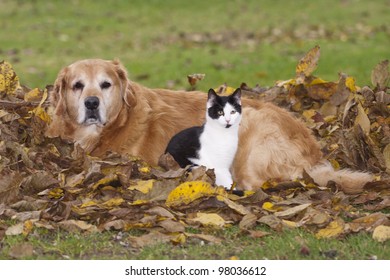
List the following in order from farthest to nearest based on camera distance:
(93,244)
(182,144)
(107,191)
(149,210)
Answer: (182,144) < (107,191) < (149,210) < (93,244)

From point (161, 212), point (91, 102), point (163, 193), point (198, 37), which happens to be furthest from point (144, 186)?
point (198, 37)

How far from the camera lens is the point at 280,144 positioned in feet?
21.9

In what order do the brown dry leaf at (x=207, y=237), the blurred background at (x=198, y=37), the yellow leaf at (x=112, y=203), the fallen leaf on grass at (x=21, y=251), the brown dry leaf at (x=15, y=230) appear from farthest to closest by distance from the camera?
the blurred background at (x=198, y=37)
the yellow leaf at (x=112, y=203)
the brown dry leaf at (x=15, y=230)
the brown dry leaf at (x=207, y=237)
the fallen leaf on grass at (x=21, y=251)

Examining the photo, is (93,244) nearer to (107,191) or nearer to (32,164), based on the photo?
(107,191)

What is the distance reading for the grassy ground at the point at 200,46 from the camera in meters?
5.01

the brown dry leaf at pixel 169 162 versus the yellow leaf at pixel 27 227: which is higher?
the brown dry leaf at pixel 169 162

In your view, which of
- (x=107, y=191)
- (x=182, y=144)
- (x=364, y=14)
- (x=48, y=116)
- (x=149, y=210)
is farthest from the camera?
(x=364, y=14)

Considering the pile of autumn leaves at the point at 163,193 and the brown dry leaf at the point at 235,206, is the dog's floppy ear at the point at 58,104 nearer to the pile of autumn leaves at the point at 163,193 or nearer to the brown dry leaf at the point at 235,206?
the pile of autumn leaves at the point at 163,193

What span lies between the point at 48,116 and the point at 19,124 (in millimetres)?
298

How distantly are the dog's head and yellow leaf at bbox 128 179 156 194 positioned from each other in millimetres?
899

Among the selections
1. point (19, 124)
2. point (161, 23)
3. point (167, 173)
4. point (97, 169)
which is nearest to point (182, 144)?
point (167, 173)

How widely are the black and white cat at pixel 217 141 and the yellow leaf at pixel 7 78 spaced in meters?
2.12

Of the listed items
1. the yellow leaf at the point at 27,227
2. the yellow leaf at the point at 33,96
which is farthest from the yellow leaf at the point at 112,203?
the yellow leaf at the point at 33,96

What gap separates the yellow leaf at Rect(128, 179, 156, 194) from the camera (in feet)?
19.2
